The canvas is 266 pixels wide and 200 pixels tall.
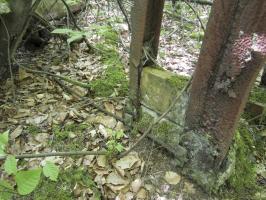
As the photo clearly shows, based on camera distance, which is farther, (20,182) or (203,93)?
(203,93)

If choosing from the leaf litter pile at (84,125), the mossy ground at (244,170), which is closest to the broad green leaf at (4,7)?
the leaf litter pile at (84,125)

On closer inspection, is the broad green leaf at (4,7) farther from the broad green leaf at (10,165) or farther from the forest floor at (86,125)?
the broad green leaf at (10,165)

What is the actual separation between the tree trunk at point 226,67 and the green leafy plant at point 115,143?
58 cm

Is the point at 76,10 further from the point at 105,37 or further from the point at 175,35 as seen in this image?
the point at 175,35

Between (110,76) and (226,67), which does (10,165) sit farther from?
(110,76)

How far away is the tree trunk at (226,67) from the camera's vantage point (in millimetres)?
1636

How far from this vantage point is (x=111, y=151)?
2328 millimetres

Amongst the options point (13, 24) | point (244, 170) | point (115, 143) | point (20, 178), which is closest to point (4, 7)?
point (13, 24)

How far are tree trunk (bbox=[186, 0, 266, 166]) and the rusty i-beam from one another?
1.57 feet

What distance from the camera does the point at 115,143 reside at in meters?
2.40

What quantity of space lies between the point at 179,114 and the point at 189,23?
9.79ft

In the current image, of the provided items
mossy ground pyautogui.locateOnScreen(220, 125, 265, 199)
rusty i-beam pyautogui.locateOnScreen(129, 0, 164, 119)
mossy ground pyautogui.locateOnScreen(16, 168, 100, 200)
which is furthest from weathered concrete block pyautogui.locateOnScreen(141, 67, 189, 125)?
mossy ground pyautogui.locateOnScreen(16, 168, 100, 200)

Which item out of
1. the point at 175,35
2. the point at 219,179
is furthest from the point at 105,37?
the point at 219,179

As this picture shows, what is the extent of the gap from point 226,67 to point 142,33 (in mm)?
677
